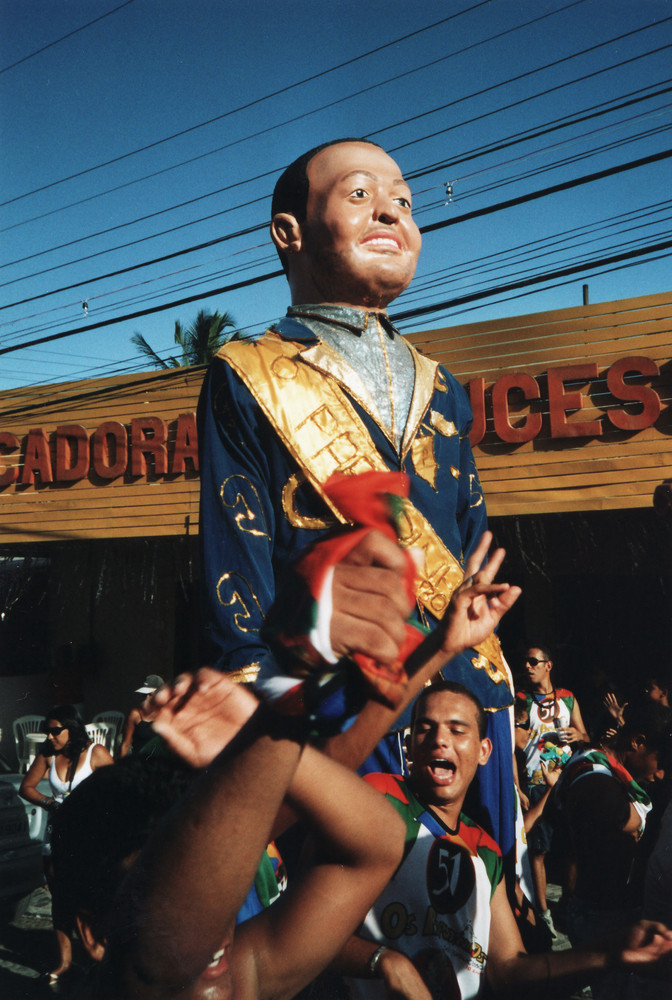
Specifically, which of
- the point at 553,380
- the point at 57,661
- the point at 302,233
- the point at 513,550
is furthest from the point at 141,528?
the point at 302,233

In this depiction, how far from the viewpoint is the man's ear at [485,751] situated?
5.69 feet

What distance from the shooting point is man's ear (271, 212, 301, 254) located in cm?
182

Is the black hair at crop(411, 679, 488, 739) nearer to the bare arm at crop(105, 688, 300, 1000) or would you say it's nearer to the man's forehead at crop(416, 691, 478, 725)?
the man's forehead at crop(416, 691, 478, 725)

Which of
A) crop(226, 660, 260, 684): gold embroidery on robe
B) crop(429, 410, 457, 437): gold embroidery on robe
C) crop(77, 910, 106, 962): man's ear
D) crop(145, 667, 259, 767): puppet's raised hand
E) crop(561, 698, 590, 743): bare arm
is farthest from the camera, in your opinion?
A: crop(561, 698, 590, 743): bare arm

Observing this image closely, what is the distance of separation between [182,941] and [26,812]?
5.68 m

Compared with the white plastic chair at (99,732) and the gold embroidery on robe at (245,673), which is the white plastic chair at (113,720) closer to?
the white plastic chair at (99,732)

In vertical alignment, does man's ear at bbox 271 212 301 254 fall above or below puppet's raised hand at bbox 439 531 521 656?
above

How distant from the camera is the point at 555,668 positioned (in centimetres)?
877

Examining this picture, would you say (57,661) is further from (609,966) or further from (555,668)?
(609,966)

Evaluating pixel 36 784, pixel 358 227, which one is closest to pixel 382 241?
pixel 358 227

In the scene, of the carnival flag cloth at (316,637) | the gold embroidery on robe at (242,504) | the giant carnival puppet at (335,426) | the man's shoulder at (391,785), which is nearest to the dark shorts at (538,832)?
the man's shoulder at (391,785)

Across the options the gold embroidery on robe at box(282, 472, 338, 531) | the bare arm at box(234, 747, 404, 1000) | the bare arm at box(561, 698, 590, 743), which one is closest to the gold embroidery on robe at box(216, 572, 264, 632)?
the gold embroidery on robe at box(282, 472, 338, 531)

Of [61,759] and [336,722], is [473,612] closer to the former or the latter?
[336,722]

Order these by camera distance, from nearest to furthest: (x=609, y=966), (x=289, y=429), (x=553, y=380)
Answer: (x=609, y=966)
(x=289, y=429)
(x=553, y=380)
